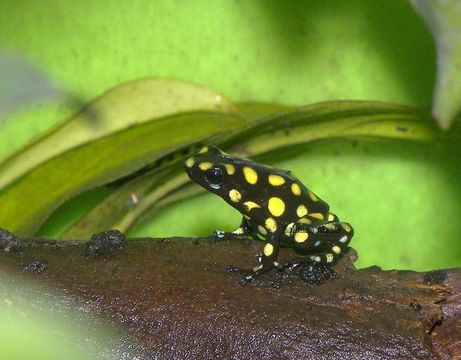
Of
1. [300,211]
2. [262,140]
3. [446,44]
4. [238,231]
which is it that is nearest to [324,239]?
[300,211]

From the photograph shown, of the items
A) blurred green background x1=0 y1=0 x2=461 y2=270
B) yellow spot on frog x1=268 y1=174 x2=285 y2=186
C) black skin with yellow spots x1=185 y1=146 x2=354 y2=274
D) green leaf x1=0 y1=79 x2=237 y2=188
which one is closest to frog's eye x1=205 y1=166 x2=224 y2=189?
black skin with yellow spots x1=185 y1=146 x2=354 y2=274

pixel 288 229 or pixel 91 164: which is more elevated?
pixel 91 164

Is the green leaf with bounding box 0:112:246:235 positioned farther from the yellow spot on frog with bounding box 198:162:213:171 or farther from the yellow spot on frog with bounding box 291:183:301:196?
the yellow spot on frog with bounding box 291:183:301:196

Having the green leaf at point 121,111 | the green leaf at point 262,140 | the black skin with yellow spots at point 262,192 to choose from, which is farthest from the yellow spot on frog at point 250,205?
the green leaf at point 121,111

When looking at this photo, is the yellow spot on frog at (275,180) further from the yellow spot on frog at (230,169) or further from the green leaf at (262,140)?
the green leaf at (262,140)

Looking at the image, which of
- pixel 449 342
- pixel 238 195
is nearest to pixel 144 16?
pixel 238 195

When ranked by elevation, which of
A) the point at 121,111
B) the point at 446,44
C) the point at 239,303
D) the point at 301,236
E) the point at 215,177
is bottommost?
the point at 239,303

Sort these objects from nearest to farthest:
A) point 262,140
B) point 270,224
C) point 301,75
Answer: point 270,224 → point 262,140 → point 301,75

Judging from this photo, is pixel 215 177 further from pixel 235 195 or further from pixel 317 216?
pixel 317 216
